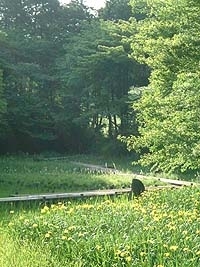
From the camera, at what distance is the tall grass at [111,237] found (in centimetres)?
406

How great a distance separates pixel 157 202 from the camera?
296 inches

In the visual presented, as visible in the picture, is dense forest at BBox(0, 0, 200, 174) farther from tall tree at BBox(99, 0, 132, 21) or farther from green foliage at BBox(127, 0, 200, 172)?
green foliage at BBox(127, 0, 200, 172)

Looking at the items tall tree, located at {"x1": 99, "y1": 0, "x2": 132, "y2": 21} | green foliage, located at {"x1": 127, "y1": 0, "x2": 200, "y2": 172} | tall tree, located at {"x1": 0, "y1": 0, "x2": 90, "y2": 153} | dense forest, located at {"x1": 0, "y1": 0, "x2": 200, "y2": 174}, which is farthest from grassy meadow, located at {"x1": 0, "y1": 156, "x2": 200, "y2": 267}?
tall tree, located at {"x1": 99, "y1": 0, "x2": 132, "y2": 21}

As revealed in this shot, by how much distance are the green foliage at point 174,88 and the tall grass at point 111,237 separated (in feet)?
5.72

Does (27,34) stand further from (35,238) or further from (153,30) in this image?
(35,238)

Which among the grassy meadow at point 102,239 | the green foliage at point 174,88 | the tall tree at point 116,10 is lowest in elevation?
the grassy meadow at point 102,239

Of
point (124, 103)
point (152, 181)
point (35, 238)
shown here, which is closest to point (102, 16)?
Answer: point (124, 103)

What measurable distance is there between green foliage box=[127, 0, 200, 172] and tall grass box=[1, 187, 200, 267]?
68.6 inches

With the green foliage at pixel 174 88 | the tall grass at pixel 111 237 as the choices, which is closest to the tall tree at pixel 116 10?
the green foliage at pixel 174 88

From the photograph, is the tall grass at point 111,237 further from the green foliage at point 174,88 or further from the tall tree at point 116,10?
the tall tree at point 116,10

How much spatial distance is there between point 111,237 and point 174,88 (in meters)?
3.77

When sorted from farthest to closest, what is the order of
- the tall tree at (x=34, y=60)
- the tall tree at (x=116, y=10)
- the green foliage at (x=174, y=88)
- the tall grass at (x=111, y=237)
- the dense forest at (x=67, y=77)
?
the tall tree at (x=116, y=10) < the tall tree at (x=34, y=60) < the dense forest at (x=67, y=77) < the green foliage at (x=174, y=88) < the tall grass at (x=111, y=237)

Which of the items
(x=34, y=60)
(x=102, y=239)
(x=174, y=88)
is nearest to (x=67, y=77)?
(x=34, y=60)

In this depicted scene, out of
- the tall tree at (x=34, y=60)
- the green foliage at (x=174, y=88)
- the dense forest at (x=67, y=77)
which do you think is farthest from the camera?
the tall tree at (x=34, y=60)
